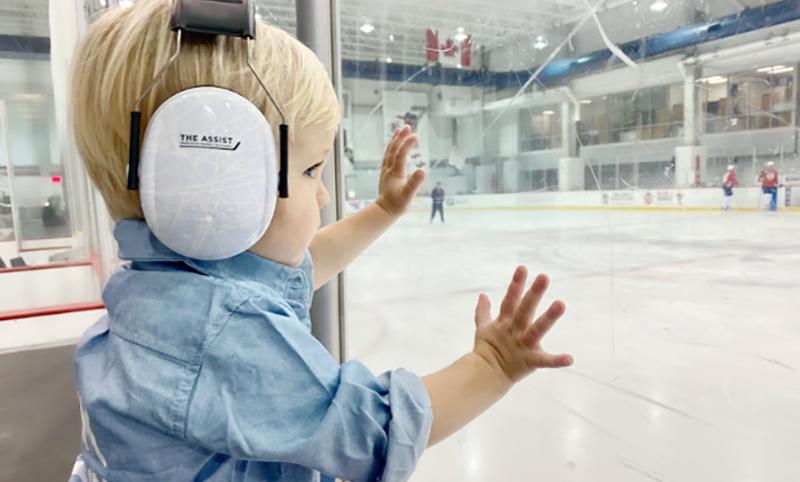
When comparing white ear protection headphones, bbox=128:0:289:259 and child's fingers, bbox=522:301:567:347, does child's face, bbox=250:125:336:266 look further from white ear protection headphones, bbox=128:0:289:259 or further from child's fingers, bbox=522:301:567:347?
child's fingers, bbox=522:301:567:347

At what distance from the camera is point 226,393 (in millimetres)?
336

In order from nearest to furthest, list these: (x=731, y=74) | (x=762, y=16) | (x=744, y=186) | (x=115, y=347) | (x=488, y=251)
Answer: (x=115, y=347) < (x=762, y=16) < (x=731, y=74) < (x=488, y=251) < (x=744, y=186)

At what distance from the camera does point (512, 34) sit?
2293 mm

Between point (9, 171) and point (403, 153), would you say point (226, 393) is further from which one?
point (9, 171)

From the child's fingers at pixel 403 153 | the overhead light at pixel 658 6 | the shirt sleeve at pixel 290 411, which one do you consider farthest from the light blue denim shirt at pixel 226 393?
the overhead light at pixel 658 6

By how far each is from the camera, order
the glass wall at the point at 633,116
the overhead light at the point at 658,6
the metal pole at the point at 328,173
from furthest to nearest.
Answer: the glass wall at the point at 633,116 → the overhead light at the point at 658,6 → the metal pole at the point at 328,173

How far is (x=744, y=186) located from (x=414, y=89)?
3.81m

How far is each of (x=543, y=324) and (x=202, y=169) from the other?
0.28m

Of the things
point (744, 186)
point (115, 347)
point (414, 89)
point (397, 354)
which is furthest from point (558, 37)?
point (744, 186)

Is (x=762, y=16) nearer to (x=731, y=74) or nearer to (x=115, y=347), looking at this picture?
(x=731, y=74)

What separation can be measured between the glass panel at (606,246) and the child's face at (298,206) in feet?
0.89

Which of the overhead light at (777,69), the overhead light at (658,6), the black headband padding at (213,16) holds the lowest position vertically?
the black headband padding at (213,16)

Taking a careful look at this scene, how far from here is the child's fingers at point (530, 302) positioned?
0.41m

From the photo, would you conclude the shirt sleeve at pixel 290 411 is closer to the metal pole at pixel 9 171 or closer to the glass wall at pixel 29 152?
the glass wall at pixel 29 152
